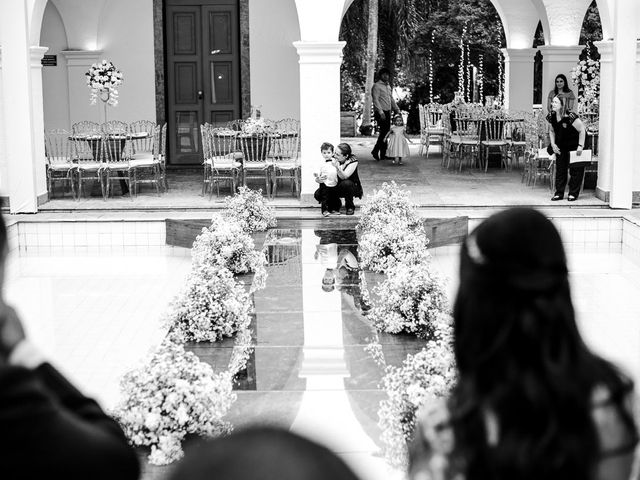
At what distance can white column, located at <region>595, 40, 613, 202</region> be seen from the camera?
12523mm

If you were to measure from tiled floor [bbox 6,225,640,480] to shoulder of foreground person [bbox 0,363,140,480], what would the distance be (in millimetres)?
3049

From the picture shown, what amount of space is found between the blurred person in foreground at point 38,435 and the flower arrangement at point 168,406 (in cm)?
327

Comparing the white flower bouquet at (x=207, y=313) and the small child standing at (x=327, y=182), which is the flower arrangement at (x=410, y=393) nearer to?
the white flower bouquet at (x=207, y=313)

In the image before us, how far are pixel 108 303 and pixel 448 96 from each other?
18.5m

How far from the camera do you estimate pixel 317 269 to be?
986 cm

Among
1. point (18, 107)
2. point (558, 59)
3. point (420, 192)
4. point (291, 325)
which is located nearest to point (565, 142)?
point (420, 192)

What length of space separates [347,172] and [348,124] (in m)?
12.5

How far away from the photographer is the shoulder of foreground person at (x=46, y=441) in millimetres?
1623

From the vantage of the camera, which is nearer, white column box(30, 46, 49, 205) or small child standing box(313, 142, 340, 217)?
small child standing box(313, 142, 340, 217)

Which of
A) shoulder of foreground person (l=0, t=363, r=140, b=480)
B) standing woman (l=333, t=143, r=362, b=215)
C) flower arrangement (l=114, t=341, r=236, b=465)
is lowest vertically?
flower arrangement (l=114, t=341, r=236, b=465)

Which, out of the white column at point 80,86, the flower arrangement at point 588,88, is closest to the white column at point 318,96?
the flower arrangement at point 588,88

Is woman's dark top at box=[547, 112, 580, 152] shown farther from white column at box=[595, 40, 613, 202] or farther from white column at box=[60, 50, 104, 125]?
white column at box=[60, 50, 104, 125]

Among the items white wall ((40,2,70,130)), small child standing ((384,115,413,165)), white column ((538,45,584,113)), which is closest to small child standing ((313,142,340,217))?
small child standing ((384,115,413,165))

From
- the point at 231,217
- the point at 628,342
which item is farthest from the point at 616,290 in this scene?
the point at 231,217
